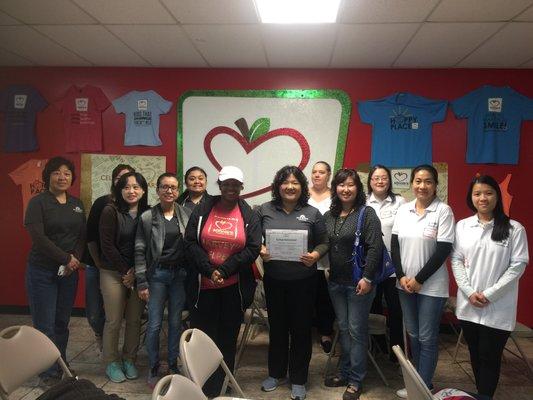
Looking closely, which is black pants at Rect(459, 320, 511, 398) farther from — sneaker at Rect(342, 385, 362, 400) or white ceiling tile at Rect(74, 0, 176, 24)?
white ceiling tile at Rect(74, 0, 176, 24)

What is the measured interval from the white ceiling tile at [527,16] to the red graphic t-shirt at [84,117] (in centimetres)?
386

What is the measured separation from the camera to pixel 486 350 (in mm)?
2145

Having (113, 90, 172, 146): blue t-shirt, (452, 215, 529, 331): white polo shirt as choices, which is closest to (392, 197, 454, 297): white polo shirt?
(452, 215, 529, 331): white polo shirt

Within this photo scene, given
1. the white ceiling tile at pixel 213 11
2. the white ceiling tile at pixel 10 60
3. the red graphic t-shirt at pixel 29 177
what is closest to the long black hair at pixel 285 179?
the white ceiling tile at pixel 213 11

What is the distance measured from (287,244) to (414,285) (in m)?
0.83

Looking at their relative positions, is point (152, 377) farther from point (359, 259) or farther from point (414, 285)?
point (414, 285)

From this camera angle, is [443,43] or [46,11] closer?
[46,11]

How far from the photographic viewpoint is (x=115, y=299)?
2.66 meters

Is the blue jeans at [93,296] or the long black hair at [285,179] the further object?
the blue jeans at [93,296]

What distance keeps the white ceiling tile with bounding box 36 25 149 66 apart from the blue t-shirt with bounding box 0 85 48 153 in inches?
33.7

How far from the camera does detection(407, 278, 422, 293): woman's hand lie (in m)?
2.28

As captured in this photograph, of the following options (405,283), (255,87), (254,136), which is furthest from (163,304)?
(255,87)

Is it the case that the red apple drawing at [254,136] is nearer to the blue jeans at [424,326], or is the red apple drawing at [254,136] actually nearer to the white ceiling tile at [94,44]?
the white ceiling tile at [94,44]

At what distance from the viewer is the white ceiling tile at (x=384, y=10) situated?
2.53 metres
